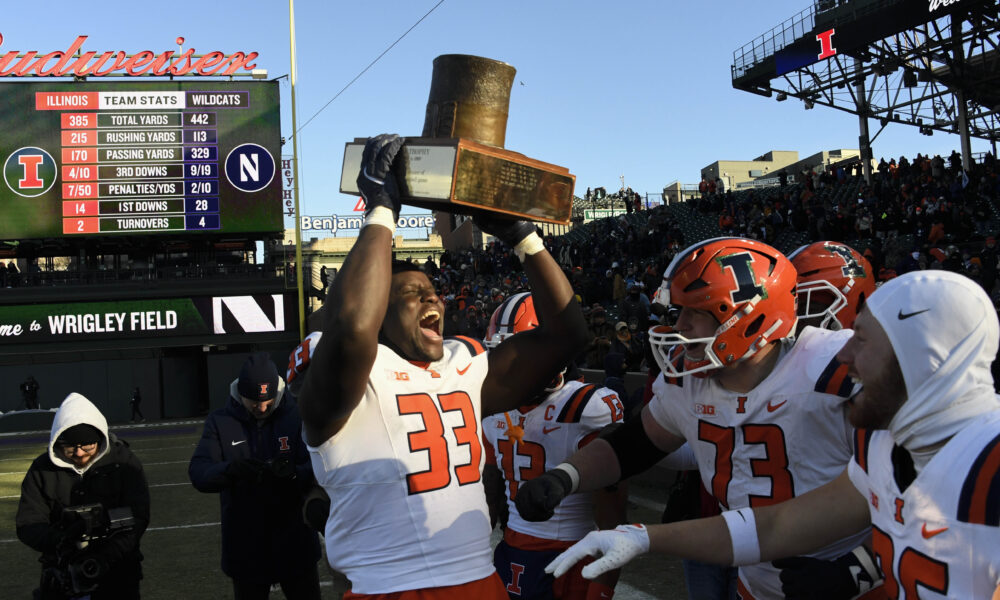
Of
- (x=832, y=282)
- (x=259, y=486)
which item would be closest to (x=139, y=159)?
(x=259, y=486)

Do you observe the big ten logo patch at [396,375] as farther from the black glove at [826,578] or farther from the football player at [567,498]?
the black glove at [826,578]

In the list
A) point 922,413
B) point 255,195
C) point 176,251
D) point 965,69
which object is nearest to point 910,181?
point 965,69

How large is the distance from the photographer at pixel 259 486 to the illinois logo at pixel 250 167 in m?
18.0

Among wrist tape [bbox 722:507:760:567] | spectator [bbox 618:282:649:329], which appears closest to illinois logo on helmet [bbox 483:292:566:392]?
wrist tape [bbox 722:507:760:567]

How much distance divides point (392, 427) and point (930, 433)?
4.84ft

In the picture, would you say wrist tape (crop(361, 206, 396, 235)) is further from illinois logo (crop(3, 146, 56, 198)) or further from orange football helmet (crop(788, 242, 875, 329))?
illinois logo (crop(3, 146, 56, 198))

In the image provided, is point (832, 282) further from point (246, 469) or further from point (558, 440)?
point (246, 469)

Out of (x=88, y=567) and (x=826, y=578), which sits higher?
(x=826, y=578)

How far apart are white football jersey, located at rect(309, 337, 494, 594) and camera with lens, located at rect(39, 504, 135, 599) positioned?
2.17m

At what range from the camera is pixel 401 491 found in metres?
2.47

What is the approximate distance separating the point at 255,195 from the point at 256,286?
8.87 ft

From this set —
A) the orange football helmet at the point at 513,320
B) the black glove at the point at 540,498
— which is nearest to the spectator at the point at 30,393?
the orange football helmet at the point at 513,320

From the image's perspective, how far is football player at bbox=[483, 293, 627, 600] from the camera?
3.49 metres

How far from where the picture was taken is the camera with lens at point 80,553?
4.06 meters
